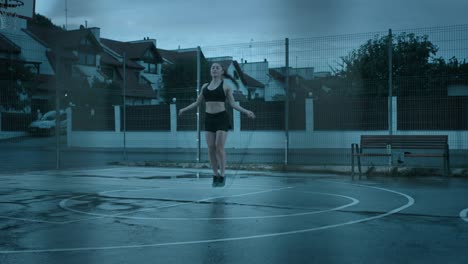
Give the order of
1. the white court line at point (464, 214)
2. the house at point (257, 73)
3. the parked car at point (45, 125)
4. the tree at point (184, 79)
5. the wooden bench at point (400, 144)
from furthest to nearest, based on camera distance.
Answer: the parked car at point (45, 125) → the tree at point (184, 79) → the house at point (257, 73) → the wooden bench at point (400, 144) → the white court line at point (464, 214)

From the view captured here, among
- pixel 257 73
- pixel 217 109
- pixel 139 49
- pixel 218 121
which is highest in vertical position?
pixel 139 49

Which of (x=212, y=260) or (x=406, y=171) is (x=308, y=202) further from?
(x=406, y=171)

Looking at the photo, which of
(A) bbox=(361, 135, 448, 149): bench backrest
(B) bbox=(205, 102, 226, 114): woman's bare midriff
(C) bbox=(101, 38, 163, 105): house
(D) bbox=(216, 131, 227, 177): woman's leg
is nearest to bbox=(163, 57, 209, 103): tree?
(C) bbox=(101, 38, 163, 105): house

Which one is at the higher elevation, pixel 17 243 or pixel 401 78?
pixel 401 78

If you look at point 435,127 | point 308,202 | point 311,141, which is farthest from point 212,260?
point 435,127

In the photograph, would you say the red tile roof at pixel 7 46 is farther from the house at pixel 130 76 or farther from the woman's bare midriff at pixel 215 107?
the woman's bare midriff at pixel 215 107

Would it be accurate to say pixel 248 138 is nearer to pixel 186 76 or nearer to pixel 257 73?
pixel 186 76

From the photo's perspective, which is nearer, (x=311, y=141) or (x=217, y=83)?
(x=217, y=83)

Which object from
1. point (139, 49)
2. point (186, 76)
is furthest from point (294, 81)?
point (139, 49)

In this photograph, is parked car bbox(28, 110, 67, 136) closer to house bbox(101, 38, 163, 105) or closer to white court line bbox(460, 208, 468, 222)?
house bbox(101, 38, 163, 105)

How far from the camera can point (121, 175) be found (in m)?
11.6

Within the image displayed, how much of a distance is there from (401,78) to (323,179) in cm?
379

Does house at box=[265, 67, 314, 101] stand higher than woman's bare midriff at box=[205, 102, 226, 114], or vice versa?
house at box=[265, 67, 314, 101]

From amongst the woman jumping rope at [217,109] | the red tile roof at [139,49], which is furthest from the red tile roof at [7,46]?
the red tile roof at [139,49]
